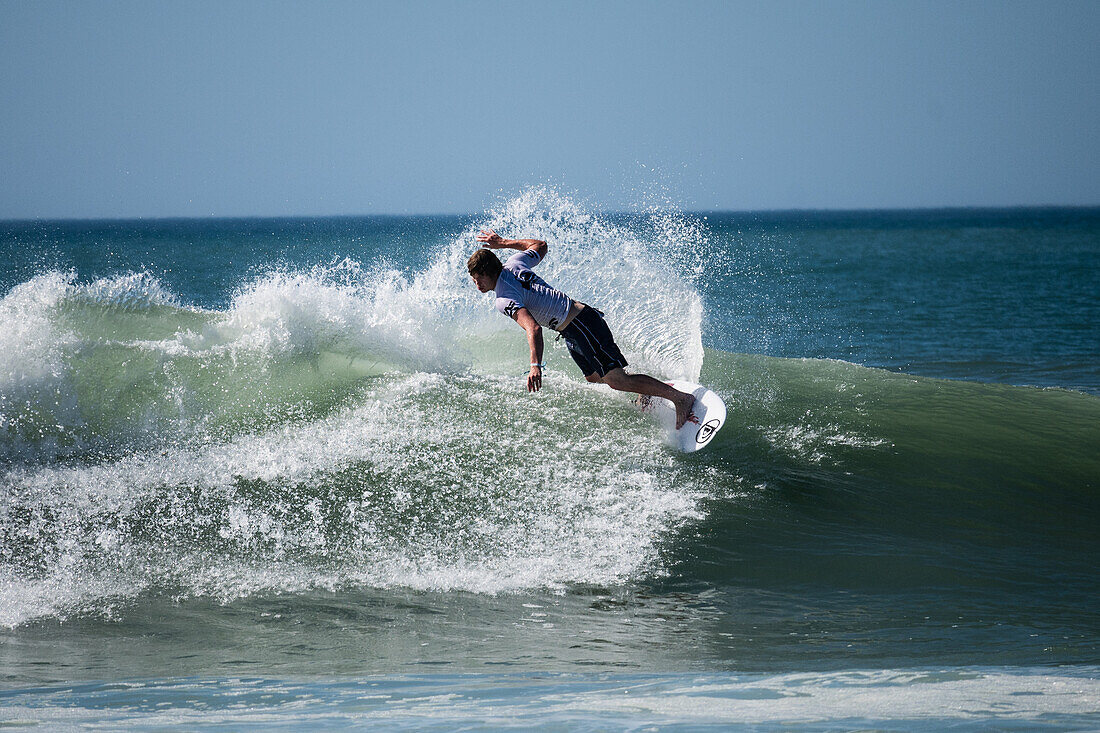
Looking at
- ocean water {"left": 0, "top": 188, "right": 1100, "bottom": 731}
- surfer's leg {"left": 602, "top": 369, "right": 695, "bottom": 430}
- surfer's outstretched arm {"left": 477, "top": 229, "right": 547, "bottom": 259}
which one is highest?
surfer's outstretched arm {"left": 477, "top": 229, "right": 547, "bottom": 259}

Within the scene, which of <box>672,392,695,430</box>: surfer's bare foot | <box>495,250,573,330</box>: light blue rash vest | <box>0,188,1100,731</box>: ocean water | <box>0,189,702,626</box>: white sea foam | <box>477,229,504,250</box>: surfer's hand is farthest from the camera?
<box>672,392,695,430</box>: surfer's bare foot

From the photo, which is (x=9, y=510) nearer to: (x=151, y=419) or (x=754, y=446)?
(x=151, y=419)

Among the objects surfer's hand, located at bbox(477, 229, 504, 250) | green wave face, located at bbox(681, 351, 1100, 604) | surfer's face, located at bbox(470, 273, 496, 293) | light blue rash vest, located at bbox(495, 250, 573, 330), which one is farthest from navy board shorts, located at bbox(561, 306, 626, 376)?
green wave face, located at bbox(681, 351, 1100, 604)

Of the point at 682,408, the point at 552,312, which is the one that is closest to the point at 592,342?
the point at 552,312

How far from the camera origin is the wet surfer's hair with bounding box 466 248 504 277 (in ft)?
19.9

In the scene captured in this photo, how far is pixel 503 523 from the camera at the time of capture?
18.1 ft

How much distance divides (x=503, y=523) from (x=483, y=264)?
5.82ft

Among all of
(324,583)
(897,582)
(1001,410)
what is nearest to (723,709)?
(897,582)

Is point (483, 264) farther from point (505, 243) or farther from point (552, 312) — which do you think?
point (552, 312)

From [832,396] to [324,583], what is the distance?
5.26 meters

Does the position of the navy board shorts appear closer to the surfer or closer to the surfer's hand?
the surfer

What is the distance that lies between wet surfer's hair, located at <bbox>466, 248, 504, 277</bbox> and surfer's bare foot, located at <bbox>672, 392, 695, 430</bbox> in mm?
1685

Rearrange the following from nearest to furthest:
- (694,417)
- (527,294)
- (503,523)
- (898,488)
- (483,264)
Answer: (503,523) → (483,264) → (527,294) → (898,488) → (694,417)

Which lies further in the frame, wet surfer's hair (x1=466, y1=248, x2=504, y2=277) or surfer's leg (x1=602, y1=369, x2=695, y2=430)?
surfer's leg (x1=602, y1=369, x2=695, y2=430)
